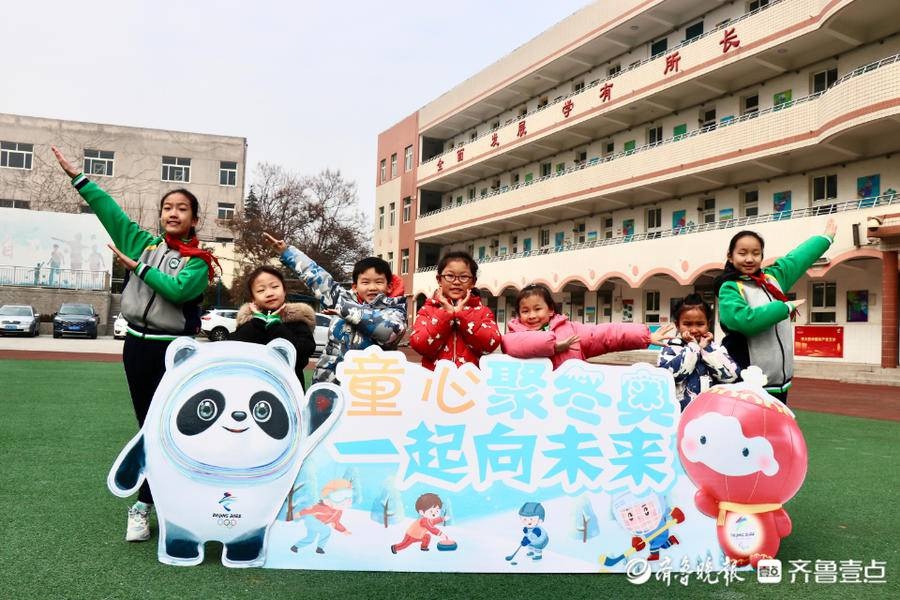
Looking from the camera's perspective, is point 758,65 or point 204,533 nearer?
point 204,533

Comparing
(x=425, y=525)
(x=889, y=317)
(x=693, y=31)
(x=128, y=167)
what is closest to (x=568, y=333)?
(x=425, y=525)

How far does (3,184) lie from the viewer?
41.8 meters

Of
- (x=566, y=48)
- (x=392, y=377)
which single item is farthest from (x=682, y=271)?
(x=392, y=377)

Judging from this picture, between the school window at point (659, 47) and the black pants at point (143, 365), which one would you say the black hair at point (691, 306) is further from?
the school window at point (659, 47)

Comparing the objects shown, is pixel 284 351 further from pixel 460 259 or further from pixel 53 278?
pixel 53 278

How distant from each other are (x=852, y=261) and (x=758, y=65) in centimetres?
598

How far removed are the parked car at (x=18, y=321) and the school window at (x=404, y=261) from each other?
56.2 feet

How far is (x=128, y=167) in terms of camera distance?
142 ft

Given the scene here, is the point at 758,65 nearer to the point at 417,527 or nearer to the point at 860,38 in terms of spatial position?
the point at 860,38

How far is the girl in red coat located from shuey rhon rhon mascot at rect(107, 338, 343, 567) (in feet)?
2.68

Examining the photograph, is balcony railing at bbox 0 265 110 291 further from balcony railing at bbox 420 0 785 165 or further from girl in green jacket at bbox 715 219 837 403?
girl in green jacket at bbox 715 219 837 403

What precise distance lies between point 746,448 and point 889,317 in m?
15.4

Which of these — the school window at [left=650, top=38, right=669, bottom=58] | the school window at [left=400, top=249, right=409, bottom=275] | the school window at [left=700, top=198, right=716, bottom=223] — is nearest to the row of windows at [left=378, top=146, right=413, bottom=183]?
the school window at [left=400, top=249, right=409, bottom=275]

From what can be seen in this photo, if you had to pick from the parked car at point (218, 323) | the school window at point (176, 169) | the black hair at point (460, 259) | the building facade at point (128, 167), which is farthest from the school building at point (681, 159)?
the school window at point (176, 169)
